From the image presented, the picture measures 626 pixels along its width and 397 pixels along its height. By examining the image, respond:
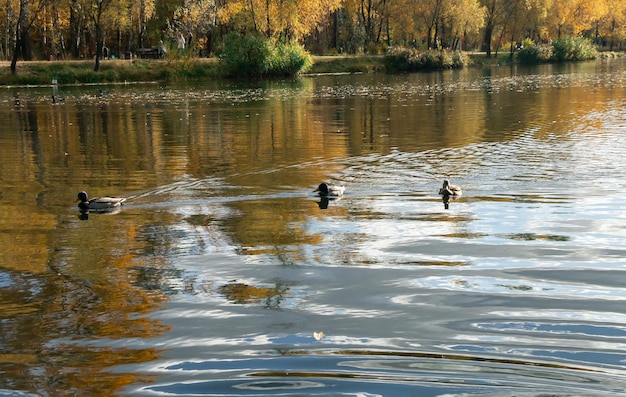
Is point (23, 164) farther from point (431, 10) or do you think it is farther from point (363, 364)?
point (431, 10)

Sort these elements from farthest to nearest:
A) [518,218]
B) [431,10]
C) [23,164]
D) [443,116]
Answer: [431,10], [443,116], [23,164], [518,218]

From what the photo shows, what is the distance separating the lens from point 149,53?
3027 inches

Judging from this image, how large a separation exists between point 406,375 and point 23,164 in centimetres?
1753

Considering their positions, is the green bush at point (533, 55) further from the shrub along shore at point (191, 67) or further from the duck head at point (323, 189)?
the duck head at point (323, 189)

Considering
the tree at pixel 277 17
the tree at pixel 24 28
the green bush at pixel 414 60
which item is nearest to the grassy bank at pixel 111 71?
the tree at pixel 24 28

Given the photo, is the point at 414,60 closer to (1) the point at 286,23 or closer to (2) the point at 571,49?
(1) the point at 286,23

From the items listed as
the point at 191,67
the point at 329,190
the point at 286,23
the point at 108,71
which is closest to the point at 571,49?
the point at 286,23

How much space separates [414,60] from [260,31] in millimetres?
16774

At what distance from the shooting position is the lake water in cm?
798

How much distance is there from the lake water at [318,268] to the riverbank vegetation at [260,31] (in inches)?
1745

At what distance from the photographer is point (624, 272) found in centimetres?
1095

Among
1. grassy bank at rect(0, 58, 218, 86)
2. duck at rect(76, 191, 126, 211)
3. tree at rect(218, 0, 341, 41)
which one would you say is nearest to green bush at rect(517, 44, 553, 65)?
tree at rect(218, 0, 341, 41)

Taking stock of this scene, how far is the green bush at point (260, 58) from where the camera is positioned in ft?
228

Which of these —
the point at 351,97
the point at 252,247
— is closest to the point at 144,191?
the point at 252,247
